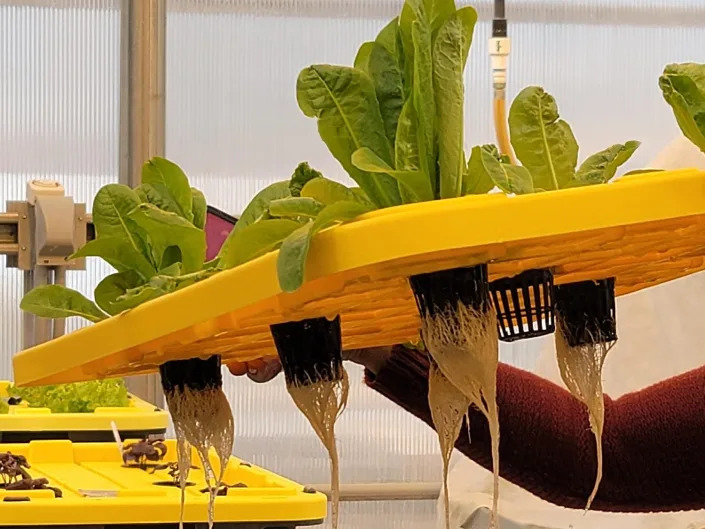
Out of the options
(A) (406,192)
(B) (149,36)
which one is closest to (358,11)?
(B) (149,36)

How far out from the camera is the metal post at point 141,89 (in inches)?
131

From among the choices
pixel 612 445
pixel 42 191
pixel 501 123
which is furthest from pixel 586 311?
pixel 501 123

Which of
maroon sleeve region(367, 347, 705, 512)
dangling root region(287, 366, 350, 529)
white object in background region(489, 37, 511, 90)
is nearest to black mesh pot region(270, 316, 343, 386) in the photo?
dangling root region(287, 366, 350, 529)

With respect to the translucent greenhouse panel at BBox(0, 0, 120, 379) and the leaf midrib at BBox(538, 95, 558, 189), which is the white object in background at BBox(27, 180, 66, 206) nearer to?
the translucent greenhouse panel at BBox(0, 0, 120, 379)

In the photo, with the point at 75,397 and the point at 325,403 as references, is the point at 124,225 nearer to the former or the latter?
the point at 325,403

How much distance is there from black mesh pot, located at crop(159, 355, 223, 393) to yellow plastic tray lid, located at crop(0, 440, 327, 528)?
2.24ft

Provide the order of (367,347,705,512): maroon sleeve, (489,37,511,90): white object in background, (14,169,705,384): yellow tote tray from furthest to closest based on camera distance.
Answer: (489,37,511,90): white object in background < (367,347,705,512): maroon sleeve < (14,169,705,384): yellow tote tray

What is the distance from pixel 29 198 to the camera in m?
2.41

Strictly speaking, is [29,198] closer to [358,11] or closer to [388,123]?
[358,11]

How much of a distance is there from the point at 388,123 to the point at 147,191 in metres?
0.24

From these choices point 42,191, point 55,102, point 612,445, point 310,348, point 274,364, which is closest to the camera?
point 310,348

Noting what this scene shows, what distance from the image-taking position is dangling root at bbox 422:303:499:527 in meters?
0.59

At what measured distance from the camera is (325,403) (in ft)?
2.18

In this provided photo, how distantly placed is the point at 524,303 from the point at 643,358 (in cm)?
201
